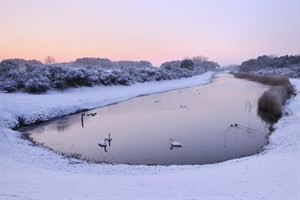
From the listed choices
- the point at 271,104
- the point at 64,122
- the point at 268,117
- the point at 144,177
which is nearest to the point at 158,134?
the point at 144,177

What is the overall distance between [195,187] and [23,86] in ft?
126

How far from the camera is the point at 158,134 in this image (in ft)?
79.1

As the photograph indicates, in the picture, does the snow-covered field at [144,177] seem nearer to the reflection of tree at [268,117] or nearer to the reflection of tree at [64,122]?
the reflection of tree at [64,122]

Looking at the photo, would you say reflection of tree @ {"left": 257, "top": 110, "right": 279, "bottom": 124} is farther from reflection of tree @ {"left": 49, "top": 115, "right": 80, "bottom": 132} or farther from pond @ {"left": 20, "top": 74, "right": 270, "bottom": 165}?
reflection of tree @ {"left": 49, "top": 115, "right": 80, "bottom": 132}

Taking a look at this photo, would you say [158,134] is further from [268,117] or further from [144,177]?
[268,117]

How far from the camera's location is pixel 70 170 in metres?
15.1

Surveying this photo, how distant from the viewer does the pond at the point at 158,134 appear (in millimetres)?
19016

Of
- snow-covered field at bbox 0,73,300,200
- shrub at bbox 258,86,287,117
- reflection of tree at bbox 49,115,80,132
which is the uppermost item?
shrub at bbox 258,86,287,117

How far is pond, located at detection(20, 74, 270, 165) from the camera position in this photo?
19.0 metres

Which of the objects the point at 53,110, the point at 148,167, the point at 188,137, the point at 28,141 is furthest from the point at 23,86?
the point at 148,167

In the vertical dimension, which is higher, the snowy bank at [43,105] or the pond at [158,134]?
the snowy bank at [43,105]

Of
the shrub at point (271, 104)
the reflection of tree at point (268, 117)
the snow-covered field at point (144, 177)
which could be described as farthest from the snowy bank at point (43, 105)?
the shrub at point (271, 104)

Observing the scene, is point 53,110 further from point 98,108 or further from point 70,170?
point 70,170

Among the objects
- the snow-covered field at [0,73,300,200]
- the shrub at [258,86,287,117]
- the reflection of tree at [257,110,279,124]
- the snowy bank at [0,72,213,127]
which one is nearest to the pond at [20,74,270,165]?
the reflection of tree at [257,110,279,124]
